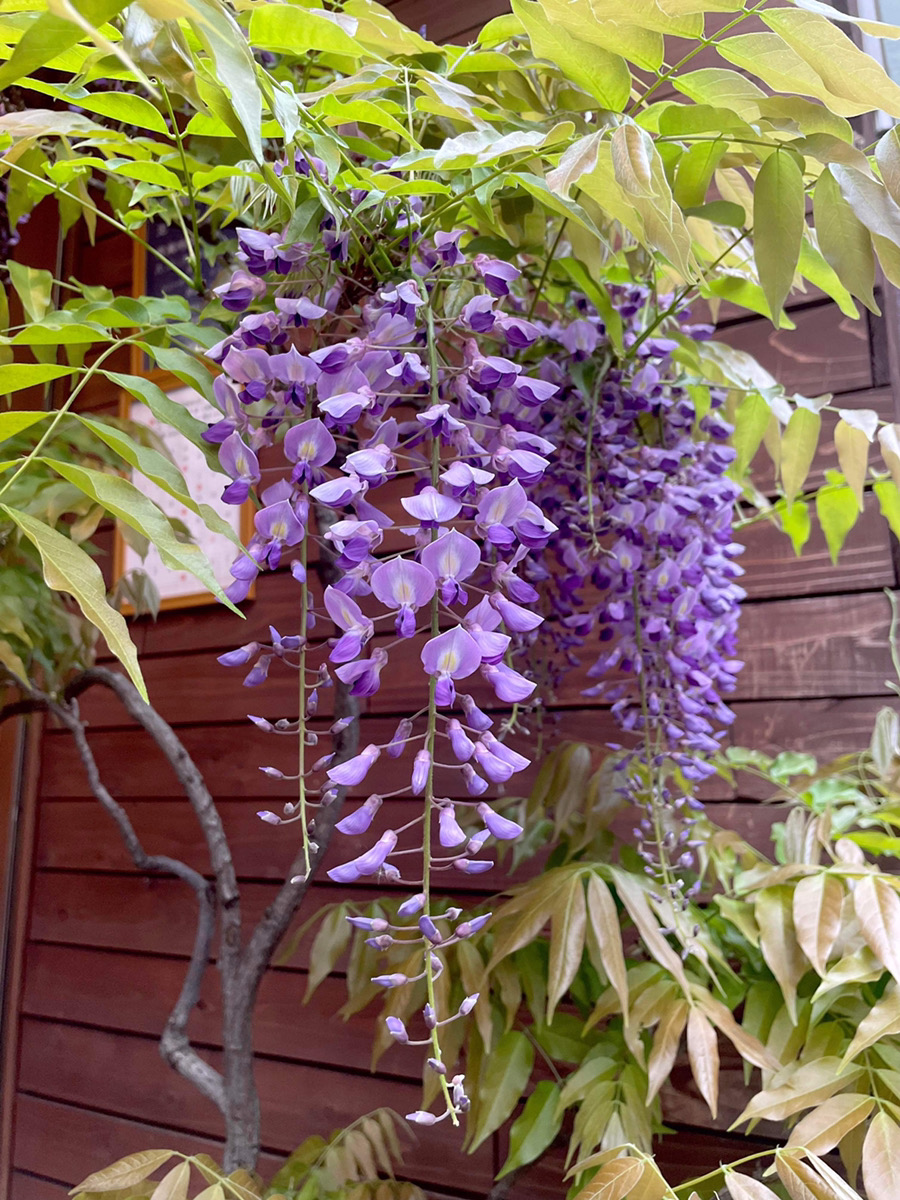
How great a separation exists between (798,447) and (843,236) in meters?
0.29

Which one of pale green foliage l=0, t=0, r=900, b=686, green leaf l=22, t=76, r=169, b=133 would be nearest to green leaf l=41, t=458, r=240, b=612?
pale green foliage l=0, t=0, r=900, b=686

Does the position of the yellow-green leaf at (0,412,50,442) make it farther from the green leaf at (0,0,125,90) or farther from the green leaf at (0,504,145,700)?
the green leaf at (0,0,125,90)

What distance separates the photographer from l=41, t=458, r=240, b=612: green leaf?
18.1 inches

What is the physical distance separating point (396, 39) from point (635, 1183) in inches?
27.4

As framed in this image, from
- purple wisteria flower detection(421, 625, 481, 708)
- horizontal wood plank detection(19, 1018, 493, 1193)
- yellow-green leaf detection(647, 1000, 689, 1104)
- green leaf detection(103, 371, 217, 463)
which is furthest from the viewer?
horizontal wood plank detection(19, 1018, 493, 1193)

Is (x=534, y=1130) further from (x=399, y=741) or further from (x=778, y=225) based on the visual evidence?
(x=778, y=225)

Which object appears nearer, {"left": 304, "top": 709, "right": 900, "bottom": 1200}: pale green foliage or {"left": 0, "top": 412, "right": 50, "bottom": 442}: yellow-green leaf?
{"left": 0, "top": 412, "right": 50, "bottom": 442}: yellow-green leaf

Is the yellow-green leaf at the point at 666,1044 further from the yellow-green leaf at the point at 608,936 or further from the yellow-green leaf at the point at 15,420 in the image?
the yellow-green leaf at the point at 15,420

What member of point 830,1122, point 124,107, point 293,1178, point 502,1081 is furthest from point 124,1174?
point 124,107

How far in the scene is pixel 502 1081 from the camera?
2.45 feet

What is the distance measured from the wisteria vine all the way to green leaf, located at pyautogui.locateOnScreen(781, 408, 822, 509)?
51mm

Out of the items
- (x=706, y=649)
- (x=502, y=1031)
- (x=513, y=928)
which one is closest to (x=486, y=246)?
(x=706, y=649)

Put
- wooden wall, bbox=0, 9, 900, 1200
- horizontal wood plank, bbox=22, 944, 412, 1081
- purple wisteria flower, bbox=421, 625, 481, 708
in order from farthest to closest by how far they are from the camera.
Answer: horizontal wood plank, bbox=22, 944, 412, 1081 → wooden wall, bbox=0, 9, 900, 1200 → purple wisteria flower, bbox=421, 625, 481, 708

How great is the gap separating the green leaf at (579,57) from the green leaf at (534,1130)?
0.74 m
